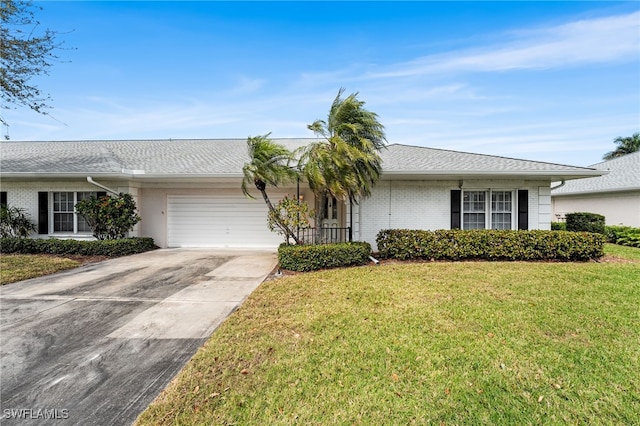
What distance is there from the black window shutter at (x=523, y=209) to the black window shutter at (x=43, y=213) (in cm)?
1680

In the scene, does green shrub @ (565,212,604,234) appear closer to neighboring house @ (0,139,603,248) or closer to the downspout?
neighboring house @ (0,139,603,248)

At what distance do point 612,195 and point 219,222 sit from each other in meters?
19.1

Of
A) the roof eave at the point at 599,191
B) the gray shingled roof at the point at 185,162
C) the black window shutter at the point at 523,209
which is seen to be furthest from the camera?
the roof eave at the point at 599,191

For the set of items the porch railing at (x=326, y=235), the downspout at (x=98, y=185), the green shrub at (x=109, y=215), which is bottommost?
the porch railing at (x=326, y=235)

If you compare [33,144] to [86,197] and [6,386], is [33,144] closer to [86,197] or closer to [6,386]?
[86,197]

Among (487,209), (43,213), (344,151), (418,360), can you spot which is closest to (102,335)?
(418,360)

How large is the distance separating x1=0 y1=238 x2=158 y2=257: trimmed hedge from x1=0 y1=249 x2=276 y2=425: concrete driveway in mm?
2069

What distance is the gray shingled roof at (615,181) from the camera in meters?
13.7

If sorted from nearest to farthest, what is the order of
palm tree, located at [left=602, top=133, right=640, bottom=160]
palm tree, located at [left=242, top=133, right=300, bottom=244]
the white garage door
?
palm tree, located at [left=242, top=133, right=300, bottom=244] → the white garage door → palm tree, located at [left=602, top=133, right=640, bottom=160]

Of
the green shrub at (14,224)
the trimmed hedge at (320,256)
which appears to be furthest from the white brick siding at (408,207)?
the green shrub at (14,224)

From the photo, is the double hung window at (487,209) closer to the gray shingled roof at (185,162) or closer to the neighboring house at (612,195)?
the gray shingled roof at (185,162)

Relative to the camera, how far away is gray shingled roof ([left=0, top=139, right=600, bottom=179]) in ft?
28.8

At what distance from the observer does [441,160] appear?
32.5ft

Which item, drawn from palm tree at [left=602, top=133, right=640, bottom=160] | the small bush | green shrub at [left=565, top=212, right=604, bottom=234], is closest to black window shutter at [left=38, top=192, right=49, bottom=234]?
the small bush
